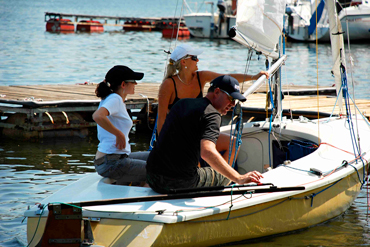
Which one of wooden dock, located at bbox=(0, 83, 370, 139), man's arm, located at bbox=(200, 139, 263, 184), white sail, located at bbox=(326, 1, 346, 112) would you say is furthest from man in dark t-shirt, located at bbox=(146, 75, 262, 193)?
wooden dock, located at bbox=(0, 83, 370, 139)

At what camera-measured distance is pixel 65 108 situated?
9.62 m

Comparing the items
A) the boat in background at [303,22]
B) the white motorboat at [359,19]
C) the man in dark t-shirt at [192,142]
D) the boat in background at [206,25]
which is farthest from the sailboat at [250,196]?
the boat in background at [206,25]

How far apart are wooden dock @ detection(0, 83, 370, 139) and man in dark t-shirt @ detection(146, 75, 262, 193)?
16.2 ft

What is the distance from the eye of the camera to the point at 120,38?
3938 centimetres

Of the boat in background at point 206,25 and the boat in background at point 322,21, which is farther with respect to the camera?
the boat in background at point 206,25

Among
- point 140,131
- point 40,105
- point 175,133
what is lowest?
point 140,131

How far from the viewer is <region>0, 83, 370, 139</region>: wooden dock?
937 centimetres

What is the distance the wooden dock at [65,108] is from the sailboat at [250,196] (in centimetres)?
259

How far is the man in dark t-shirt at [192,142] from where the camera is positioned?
12.4ft

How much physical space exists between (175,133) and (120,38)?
119ft

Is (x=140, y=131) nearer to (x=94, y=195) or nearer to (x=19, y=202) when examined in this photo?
(x=19, y=202)

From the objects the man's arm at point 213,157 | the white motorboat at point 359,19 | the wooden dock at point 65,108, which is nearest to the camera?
the man's arm at point 213,157

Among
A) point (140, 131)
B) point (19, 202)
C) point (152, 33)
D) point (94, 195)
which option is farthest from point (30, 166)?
point (152, 33)

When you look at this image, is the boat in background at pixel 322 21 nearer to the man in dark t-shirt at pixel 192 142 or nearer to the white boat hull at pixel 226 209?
the white boat hull at pixel 226 209
